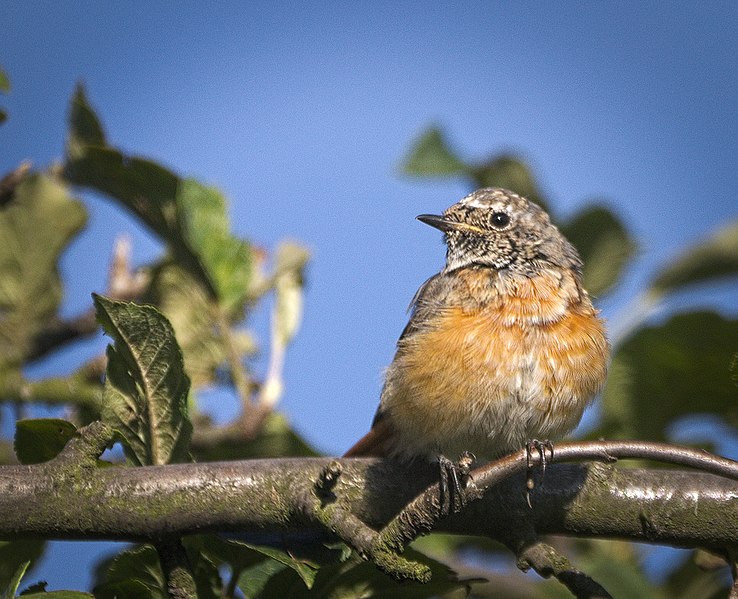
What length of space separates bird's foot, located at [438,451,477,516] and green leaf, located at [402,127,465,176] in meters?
2.62

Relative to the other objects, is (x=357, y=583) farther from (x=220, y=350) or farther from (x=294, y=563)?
(x=220, y=350)

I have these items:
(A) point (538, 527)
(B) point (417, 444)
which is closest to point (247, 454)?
(B) point (417, 444)

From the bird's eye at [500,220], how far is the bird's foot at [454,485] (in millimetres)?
2194

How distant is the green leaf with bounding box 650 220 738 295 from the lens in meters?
5.20

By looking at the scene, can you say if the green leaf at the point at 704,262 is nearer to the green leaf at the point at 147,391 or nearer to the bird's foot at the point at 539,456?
the bird's foot at the point at 539,456

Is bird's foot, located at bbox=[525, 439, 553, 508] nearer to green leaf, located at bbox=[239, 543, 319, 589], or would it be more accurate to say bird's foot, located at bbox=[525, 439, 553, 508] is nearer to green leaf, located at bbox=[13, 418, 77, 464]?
green leaf, located at bbox=[239, 543, 319, 589]

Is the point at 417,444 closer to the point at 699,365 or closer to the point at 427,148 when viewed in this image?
the point at 699,365

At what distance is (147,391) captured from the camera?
3.24 m

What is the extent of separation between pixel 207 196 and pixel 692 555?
2.73 m

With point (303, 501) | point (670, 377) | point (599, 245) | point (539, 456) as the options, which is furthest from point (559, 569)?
point (599, 245)

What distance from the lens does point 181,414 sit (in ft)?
10.5

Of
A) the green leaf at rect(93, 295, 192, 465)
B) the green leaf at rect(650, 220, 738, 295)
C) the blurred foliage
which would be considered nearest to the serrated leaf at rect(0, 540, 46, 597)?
the blurred foliage

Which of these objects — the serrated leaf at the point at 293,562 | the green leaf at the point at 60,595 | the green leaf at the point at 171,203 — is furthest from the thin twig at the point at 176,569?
the green leaf at the point at 171,203

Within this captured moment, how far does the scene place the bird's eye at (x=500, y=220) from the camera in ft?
16.4
